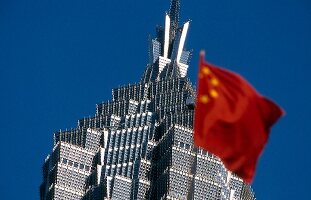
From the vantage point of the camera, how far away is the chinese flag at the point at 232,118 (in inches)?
3388

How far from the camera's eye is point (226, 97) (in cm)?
8788

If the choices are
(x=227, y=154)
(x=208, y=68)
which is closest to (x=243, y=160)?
(x=227, y=154)

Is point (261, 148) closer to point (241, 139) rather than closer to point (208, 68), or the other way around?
point (241, 139)

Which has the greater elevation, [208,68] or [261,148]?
[208,68]

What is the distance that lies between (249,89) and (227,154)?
4883 mm

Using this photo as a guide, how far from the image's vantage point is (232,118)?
86.9m

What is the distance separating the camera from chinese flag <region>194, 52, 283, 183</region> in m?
86.1

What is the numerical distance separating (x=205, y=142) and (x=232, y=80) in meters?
4.91

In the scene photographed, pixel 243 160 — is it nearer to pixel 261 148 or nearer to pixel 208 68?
pixel 261 148

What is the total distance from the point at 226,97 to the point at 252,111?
230 centimetres

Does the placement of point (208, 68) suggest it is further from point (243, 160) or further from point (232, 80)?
point (243, 160)

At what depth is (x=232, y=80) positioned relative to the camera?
87.8m

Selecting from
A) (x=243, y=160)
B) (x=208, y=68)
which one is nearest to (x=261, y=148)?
(x=243, y=160)

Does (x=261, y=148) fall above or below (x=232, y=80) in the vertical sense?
below
